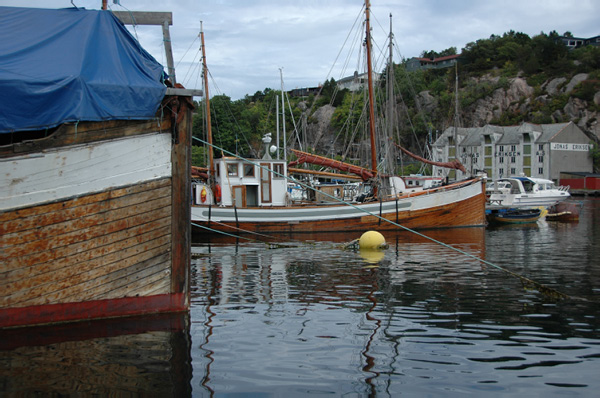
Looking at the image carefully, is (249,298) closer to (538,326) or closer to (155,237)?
(155,237)

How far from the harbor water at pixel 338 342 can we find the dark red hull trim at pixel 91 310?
0.47ft

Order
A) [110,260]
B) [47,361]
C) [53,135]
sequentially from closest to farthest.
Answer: [47,361] < [53,135] < [110,260]

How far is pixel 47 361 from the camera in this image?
721 cm

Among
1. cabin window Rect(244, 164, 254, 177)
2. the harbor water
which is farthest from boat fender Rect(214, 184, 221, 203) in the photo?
the harbor water

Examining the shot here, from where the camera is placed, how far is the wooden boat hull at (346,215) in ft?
89.9

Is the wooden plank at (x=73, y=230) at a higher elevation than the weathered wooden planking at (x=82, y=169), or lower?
lower

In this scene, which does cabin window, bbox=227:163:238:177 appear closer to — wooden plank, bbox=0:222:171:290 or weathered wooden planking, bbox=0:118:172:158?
weathered wooden planking, bbox=0:118:172:158

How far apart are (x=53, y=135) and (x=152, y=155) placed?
4.97 feet

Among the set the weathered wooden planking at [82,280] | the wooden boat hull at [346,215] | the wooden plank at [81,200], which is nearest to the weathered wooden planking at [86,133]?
the wooden plank at [81,200]

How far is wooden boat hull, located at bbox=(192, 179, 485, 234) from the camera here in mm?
27391

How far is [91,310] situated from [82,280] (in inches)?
23.9

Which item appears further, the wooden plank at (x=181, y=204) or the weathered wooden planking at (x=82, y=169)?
the wooden plank at (x=181, y=204)

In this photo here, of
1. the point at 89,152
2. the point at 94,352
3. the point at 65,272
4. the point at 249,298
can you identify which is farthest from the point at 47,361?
the point at 249,298

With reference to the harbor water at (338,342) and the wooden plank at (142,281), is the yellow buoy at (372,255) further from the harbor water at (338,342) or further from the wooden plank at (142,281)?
the wooden plank at (142,281)
